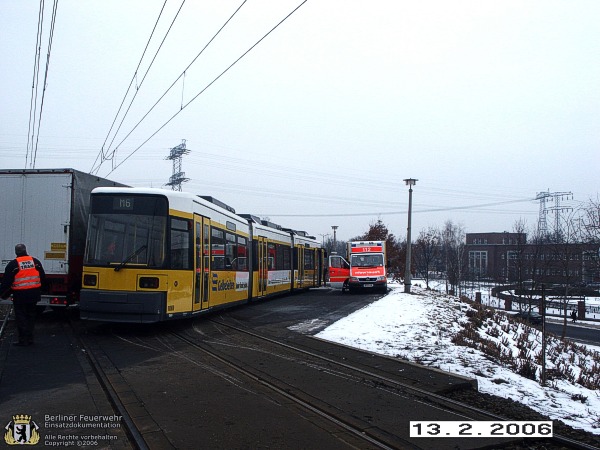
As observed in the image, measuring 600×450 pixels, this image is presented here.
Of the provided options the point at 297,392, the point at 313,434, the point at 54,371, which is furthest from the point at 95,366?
the point at 313,434

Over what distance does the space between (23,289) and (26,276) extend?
25cm

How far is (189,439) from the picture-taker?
5227 millimetres

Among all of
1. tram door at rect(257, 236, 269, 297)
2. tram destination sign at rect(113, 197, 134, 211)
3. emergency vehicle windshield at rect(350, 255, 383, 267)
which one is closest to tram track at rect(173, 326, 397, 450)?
tram destination sign at rect(113, 197, 134, 211)

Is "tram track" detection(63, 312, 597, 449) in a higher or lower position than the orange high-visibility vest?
lower

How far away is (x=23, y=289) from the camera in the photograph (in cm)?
1003

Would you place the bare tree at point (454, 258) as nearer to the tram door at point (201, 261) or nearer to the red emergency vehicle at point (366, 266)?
the red emergency vehicle at point (366, 266)

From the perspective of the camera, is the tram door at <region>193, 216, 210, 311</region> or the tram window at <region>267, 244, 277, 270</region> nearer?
the tram door at <region>193, 216, 210, 311</region>

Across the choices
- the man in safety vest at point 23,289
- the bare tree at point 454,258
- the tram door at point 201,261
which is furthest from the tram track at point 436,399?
the bare tree at point 454,258

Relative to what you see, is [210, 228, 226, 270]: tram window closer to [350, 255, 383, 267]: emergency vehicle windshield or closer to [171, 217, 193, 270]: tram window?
[171, 217, 193, 270]: tram window

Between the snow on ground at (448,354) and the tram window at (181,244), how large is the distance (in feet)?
11.6

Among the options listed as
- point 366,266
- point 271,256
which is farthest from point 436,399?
point 366,266

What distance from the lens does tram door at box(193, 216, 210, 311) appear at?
42.5 ft

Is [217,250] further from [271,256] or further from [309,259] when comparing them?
[309,259]

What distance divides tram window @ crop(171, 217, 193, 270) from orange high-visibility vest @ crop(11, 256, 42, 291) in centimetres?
273
